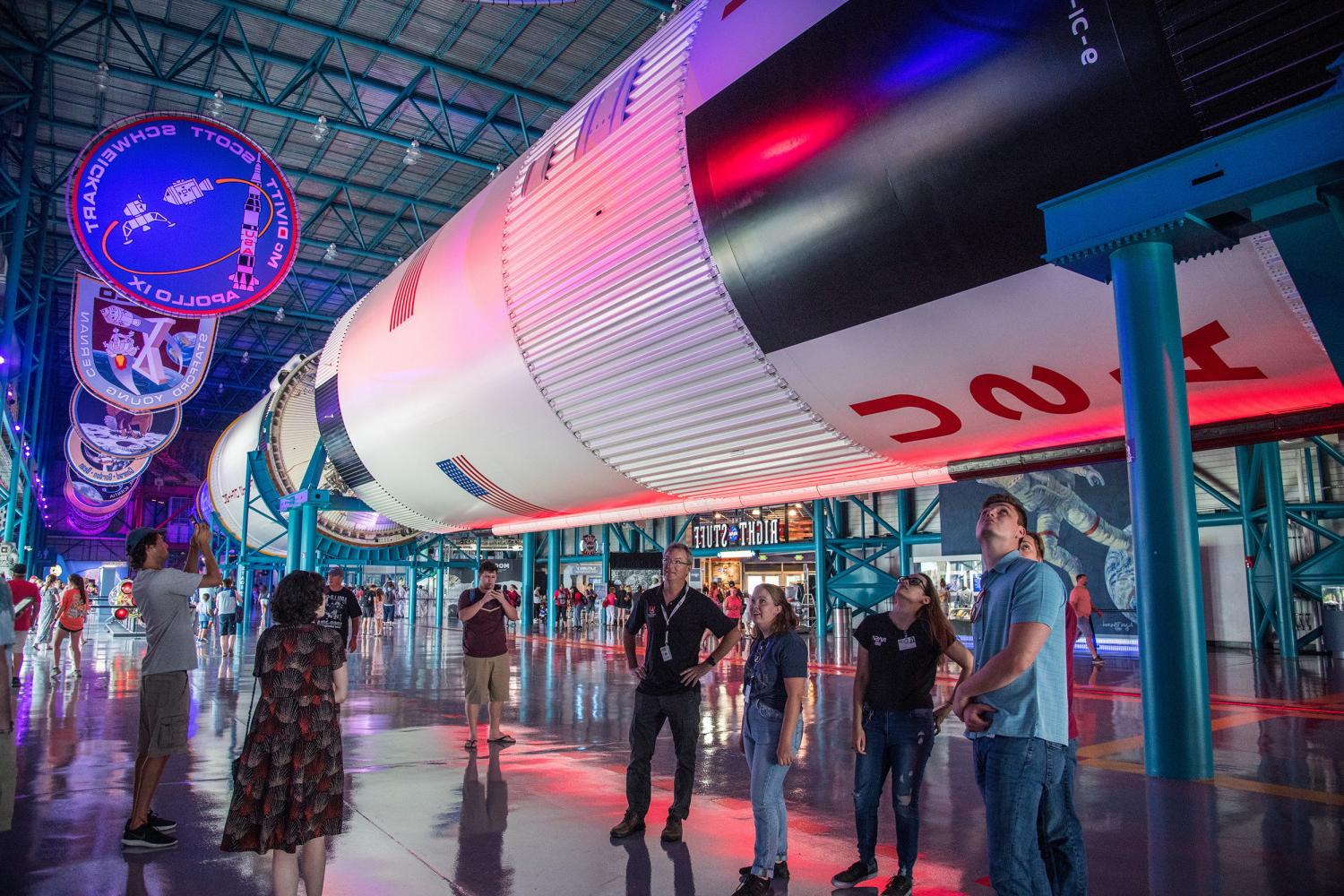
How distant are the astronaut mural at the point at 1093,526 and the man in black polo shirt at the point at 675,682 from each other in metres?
13.9

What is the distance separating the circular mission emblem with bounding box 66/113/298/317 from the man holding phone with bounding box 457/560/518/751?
3.55 m

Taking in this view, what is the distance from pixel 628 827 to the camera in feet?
14.2

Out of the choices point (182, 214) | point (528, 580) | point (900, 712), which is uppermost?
point (182, 214)

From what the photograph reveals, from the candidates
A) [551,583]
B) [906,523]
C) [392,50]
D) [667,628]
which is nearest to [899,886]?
[667,628]

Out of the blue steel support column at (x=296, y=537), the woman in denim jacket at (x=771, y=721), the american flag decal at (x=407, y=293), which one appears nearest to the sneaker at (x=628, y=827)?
the woman in denim jacket at (x=771, y=721)

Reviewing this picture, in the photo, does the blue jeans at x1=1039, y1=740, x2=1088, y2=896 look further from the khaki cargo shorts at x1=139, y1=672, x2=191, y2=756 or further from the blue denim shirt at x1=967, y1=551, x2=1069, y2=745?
the khaki cargo shorts at x1=139, y1=672, x2=191, y2=756

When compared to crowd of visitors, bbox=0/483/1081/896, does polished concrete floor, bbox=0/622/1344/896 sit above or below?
below

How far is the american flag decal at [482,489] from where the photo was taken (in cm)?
1079

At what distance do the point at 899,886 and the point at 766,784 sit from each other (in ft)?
2.12

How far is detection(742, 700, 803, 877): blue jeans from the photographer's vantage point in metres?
3.54

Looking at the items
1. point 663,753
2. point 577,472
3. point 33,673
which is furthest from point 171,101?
point 663,753

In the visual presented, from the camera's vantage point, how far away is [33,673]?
40.2ft

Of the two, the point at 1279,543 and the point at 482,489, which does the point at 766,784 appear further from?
the point at 1279,543

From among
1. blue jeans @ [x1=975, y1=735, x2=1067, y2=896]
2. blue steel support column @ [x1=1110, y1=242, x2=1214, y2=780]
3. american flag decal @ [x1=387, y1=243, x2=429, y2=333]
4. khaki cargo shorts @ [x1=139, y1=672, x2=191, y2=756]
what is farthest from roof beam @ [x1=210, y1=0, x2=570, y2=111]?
blue jeans @ [x1=975, y1=735, x2=1067, y2=896]
